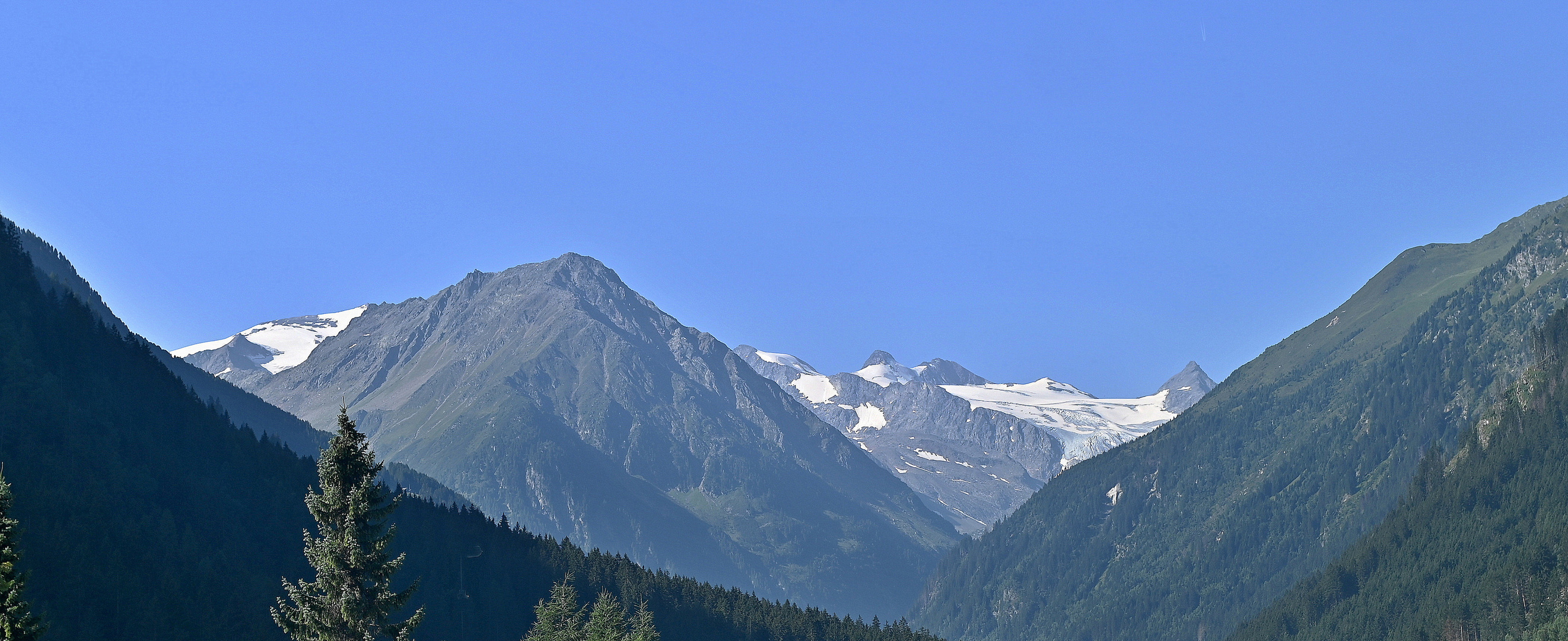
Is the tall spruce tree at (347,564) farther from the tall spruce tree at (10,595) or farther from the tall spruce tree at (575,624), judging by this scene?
the tall spruce tree at (575,624)

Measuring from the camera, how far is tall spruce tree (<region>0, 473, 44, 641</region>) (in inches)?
1459

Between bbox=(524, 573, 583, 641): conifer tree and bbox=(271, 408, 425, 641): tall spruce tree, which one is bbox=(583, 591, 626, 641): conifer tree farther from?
bbox=(271, 408, 425, 641): tall spruce tree

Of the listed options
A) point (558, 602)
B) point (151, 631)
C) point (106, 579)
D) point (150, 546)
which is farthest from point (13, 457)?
point (558, 602)

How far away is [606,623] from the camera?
96375 millimetres

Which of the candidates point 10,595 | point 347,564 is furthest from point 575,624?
point 10,595

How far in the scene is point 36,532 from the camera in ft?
529

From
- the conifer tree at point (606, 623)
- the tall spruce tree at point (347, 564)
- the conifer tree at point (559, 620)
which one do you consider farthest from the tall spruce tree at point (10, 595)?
the conifer tree at point (606, 623)

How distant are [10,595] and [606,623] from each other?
61308mm

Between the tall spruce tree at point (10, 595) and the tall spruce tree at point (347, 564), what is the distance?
35.6 ft

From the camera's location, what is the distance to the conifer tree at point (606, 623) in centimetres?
8869

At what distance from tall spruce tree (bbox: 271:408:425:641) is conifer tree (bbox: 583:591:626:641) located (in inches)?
1520

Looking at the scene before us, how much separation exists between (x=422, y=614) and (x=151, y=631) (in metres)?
124

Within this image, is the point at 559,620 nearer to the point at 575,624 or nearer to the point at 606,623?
the point at 606,623

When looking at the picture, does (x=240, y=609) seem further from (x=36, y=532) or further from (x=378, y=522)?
(x=378, y=522)
